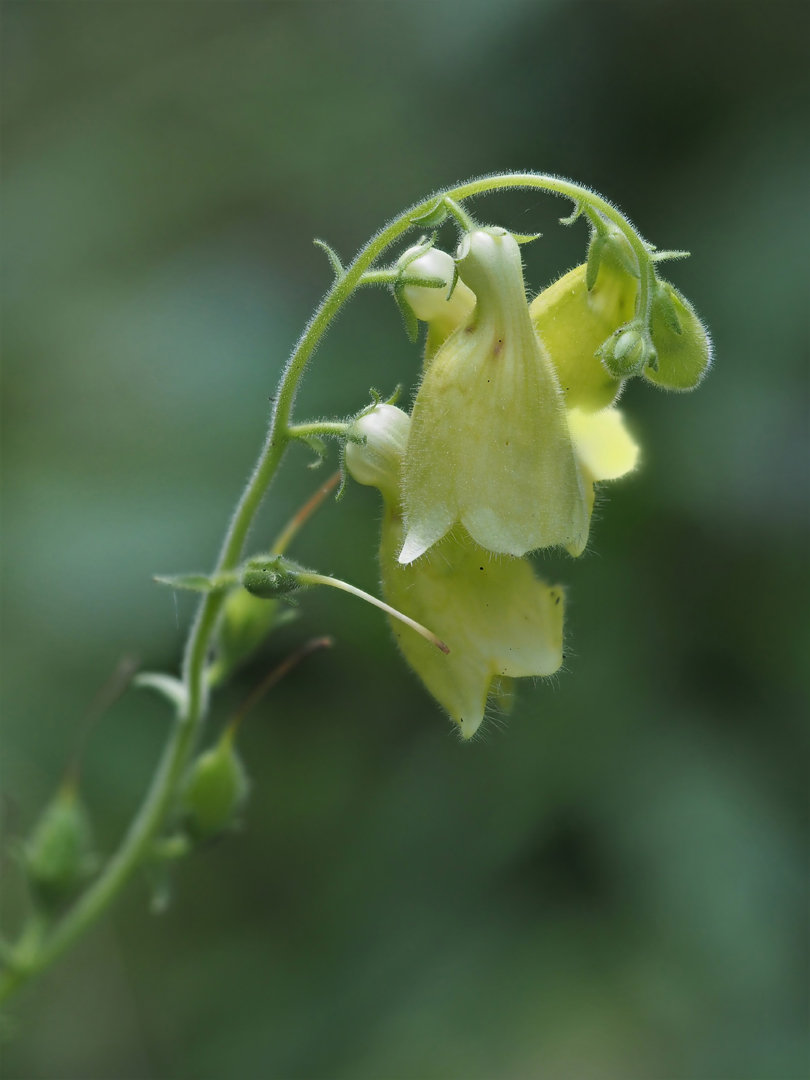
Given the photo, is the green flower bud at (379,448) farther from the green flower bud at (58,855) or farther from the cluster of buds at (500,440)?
the green flower bud at (58,855)

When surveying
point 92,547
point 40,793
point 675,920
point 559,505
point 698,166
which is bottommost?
point 675,920

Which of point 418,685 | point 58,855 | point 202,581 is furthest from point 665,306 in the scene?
point 418,685

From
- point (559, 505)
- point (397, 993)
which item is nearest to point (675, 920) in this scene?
point (397, 993)

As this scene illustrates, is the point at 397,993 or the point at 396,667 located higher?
the point at 396,667

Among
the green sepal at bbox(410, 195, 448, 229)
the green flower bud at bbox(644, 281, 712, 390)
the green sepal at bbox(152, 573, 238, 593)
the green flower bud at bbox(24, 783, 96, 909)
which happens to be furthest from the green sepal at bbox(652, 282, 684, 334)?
the green flower bud at bbox(24, 783, 96, 909)

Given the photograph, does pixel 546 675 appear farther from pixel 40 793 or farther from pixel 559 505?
pixel 40 793

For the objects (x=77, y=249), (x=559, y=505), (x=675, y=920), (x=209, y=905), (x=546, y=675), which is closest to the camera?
(x=559, y=505)

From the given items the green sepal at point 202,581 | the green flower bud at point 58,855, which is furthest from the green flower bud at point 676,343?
the green flower bud at point 58,855
